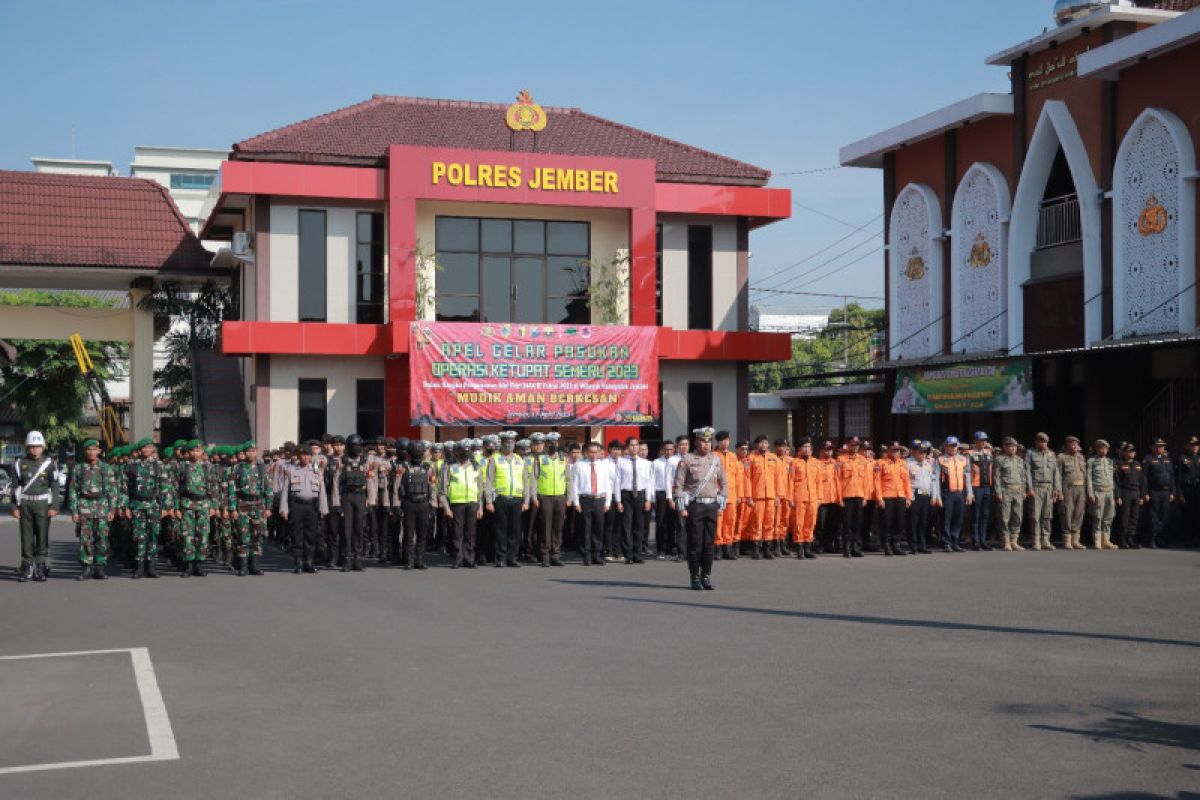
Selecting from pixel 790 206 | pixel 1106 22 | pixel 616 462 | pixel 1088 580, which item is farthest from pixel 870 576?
pixel 790 206

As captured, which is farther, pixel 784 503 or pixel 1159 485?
pixel 1159 485

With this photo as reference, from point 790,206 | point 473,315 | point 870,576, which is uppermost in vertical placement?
point 790,206

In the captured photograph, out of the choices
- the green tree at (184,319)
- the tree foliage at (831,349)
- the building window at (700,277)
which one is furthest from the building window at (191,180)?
the building window at (700,277)

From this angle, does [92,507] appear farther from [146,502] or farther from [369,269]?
[369,269]

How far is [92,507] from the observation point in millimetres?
17547

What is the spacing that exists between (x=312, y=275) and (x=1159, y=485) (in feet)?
61.9

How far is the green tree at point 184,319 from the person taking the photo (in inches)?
1425

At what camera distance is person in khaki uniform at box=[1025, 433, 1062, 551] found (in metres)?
22.3

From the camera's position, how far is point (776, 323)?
90312 mm

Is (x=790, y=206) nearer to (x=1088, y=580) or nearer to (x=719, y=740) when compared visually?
(x=1088, y=580)

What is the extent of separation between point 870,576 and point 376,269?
17.4 m

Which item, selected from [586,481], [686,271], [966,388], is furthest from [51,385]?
[966,388]

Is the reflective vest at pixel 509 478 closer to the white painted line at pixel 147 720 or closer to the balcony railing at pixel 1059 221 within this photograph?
the white painted line at pixel 147 720

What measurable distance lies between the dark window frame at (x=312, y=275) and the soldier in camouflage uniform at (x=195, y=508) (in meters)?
12.3
